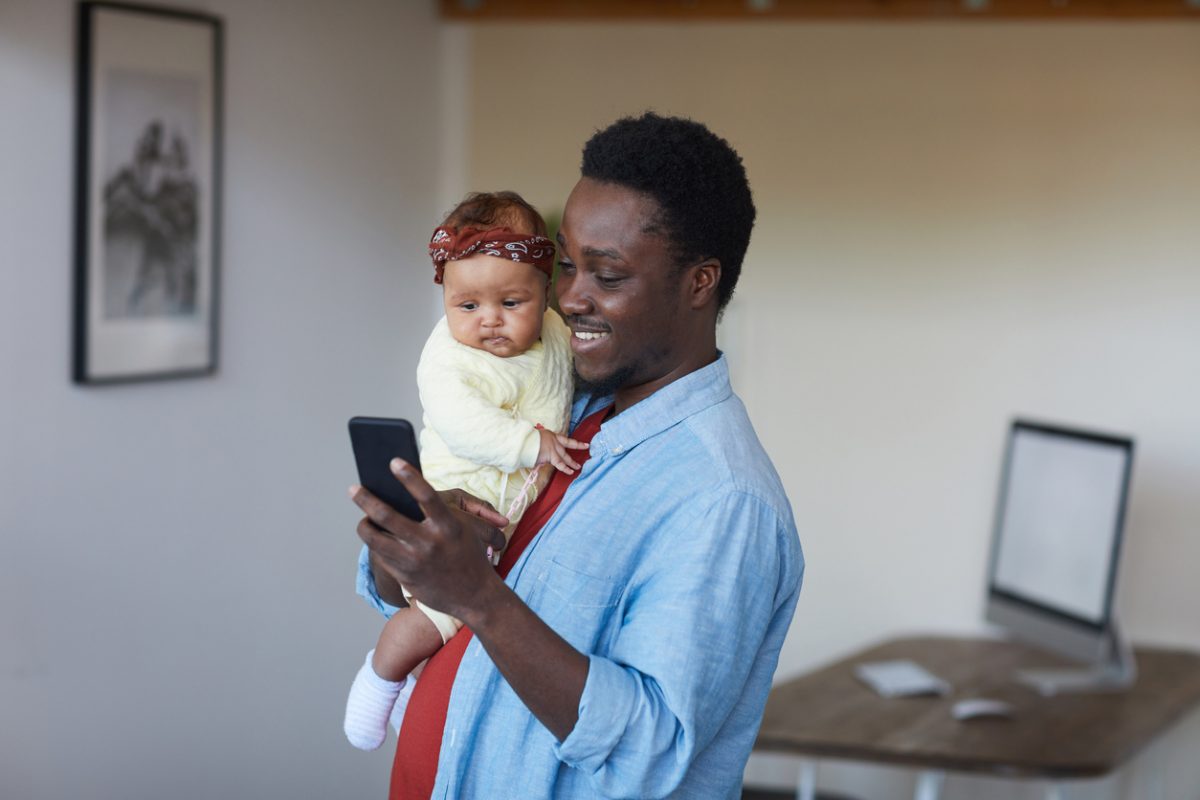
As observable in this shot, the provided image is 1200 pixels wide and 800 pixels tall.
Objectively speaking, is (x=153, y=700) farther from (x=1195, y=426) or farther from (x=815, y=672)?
(x=1195, y=426)

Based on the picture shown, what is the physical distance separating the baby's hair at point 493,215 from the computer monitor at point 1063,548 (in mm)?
2175

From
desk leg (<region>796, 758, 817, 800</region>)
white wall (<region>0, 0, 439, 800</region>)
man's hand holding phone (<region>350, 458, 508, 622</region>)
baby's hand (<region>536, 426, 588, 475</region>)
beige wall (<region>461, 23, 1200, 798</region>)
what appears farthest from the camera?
beige wall (<region>461, 23, 1200, 798</region>)

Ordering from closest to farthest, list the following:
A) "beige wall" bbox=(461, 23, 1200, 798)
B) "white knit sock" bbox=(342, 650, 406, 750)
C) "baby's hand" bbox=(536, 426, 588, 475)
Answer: "baby's hand" bbox=(536, 426, 588, 475) < "white knit sock" bbox=(342, 650, 406, 750) < "beige wall" bbox=(461, 23, 1200, 798)

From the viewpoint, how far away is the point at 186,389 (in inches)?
120

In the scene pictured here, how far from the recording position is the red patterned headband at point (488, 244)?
1.44 m

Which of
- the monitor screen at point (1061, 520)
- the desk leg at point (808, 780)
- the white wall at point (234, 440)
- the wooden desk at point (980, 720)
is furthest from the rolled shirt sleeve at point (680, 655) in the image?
the monitor screen at point (1061, 520)

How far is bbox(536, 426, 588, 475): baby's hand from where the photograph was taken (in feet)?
4.61

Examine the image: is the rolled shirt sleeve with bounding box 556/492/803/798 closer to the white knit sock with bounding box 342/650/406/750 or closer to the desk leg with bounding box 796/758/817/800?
the white knit sock with bounding box 342/650/406/750

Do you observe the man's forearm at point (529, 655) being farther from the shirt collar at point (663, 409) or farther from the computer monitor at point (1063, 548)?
the computer monitor at point (1063, 548)

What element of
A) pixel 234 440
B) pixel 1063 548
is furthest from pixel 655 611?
pixel 1063 548

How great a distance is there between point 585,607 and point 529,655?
14cm

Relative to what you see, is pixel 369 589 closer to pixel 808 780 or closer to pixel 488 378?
pixel 488 378

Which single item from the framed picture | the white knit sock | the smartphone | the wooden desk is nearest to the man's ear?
the smartphone

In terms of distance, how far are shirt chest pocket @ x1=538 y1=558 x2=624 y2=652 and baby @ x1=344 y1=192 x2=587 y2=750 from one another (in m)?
0.16
